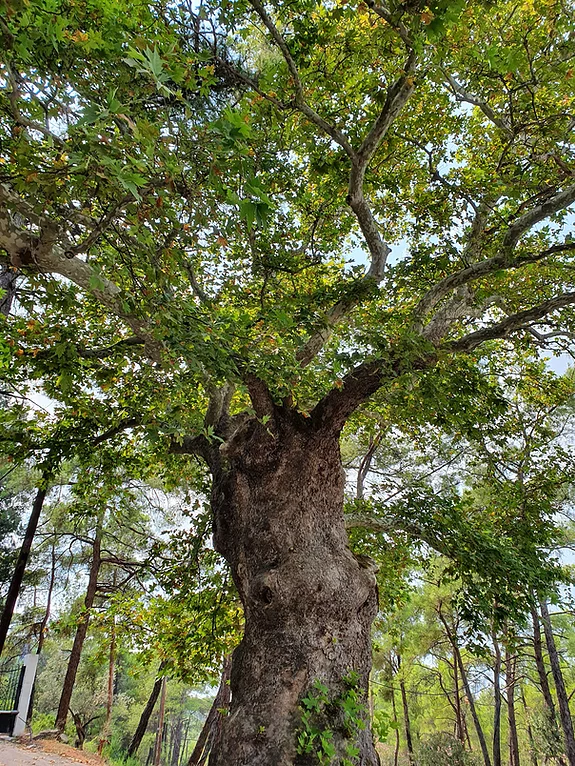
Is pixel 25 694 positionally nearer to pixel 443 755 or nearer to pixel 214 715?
pixel 214 715

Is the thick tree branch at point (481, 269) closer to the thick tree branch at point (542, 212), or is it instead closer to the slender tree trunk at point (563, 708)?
the thick tree branch at point (542, 212)

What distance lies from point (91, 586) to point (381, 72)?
512 inches

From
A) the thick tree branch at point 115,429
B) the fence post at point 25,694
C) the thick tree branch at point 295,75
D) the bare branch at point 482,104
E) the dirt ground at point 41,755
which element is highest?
the bare branch at point 482,104

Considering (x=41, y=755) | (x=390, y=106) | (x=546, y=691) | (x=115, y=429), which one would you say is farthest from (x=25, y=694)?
(x=390, y=106)

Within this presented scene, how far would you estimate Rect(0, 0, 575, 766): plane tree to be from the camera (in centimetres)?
249

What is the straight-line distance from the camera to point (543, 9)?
446 centimetres

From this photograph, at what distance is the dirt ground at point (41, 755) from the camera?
7.44 meters

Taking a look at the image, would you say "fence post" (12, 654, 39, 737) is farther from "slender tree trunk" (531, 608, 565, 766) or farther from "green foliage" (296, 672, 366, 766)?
"slender tree trunk" (531, 608, 565, 766)

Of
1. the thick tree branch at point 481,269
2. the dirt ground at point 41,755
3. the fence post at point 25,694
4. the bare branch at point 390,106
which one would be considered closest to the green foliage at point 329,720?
the thick tree branch at point 481,269

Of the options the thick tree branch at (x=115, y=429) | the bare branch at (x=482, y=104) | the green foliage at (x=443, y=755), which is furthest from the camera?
the green foliage at (x=443, y=755)

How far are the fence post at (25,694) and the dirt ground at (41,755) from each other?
106 centimetres

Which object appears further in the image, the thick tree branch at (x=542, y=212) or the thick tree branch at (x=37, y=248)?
the thick tree branch at (x=542, y=212)

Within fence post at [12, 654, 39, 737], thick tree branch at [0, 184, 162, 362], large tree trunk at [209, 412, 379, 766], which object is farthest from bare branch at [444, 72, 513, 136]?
fence post at [12, 654, 39, 737]

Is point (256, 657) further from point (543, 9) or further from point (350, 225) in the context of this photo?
point (543, 9)
